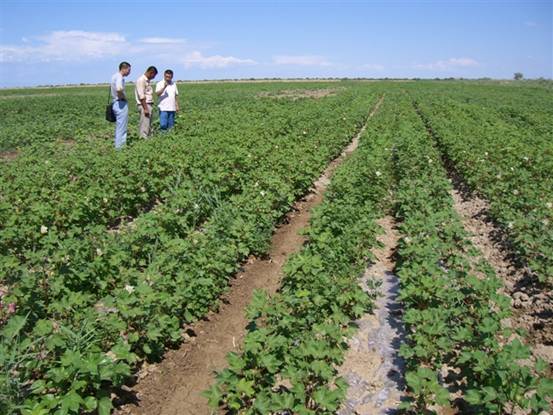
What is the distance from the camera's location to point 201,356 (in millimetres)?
4016

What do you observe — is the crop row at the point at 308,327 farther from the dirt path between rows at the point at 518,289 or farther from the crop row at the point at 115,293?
the dirt path between rows at the point at 518,289

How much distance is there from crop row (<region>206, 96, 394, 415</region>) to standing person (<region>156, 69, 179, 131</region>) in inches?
273

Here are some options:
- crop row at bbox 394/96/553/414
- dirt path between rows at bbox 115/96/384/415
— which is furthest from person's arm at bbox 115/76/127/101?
crop row at bbox 394/96/553/414

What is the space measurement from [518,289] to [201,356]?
3.55 m

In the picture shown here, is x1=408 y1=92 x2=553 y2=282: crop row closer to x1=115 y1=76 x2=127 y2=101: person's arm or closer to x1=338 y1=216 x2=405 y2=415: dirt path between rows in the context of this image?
x1=338 y1=216 x2=405 y2=415: dirt path between rows

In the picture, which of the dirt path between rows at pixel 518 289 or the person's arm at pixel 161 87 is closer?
the dirt path between rows at pixel 518 289

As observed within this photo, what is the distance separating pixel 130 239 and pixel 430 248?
3.32 m

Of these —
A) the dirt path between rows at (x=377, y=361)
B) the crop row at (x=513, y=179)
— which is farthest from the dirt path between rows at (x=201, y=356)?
the crop row at (x=513, y=179)

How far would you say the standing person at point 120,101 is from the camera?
9875 millimetres

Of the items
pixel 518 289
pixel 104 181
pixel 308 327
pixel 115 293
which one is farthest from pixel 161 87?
pixel 518 289

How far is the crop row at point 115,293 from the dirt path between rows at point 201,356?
162mm

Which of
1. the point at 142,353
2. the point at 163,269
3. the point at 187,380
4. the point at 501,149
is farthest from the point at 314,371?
the point at 501,149

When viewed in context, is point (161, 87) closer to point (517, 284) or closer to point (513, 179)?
point (513, 179)

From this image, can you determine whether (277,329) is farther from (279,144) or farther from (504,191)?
(279,144)
